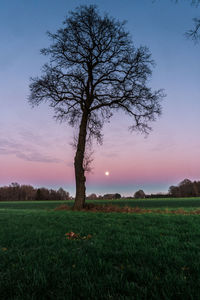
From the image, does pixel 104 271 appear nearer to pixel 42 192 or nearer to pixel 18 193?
pixel 42 192

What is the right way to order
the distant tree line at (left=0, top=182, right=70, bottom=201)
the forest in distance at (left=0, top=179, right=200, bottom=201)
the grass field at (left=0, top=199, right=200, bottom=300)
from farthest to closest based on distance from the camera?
1. the distant tree line at (left=0, top=182, right=70, bottom=201)
2. the forest in distance at (left=0, top=179, right=200, bottom=201)
3. the grass field at (left=0, top=199, right=200, bottom=300)

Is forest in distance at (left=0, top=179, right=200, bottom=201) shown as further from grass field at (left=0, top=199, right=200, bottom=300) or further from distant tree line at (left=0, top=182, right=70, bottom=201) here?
grass field at (left=0, top=199, right=200, bottom=300)

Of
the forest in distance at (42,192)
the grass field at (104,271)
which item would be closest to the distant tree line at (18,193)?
the forest in distance at (42,192)

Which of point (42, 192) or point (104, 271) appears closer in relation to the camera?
point (104, 271)

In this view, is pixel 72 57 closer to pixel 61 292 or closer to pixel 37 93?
pixel 37 93

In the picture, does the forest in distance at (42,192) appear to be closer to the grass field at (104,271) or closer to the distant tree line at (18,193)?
the distant tree line at (18,193)

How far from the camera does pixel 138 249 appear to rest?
3449 millimetres

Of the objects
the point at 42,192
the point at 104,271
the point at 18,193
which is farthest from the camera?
the point at 18,193

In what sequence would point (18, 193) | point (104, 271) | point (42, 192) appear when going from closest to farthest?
point (104, 271) → point (42, 192) → point (18, 193)

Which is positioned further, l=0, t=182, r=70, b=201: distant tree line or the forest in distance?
l=0, t=182, r=70, b=201: distant tree line

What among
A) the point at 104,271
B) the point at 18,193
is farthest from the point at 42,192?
the point at 104,271

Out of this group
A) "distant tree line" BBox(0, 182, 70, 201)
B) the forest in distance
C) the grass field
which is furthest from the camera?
"distant tree line" BBox(0, 182, 70, 201)

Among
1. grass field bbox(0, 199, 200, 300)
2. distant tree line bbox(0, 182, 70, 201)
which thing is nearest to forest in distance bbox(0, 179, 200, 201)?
distant tree line bbox(0, 182, 70, 201)

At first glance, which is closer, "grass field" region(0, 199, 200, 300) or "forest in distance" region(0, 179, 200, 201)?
"grass field" region(0, 199, 200, 300)
